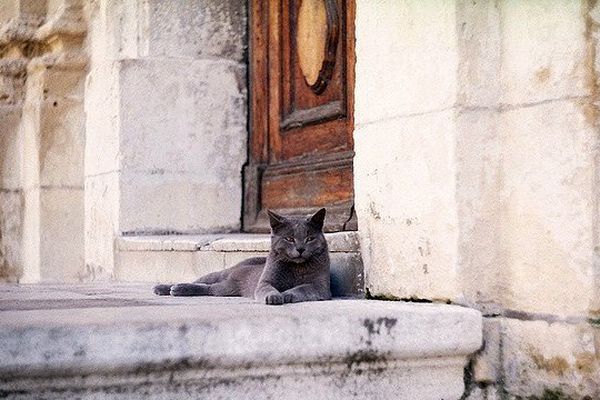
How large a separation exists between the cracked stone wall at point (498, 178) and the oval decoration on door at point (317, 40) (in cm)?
122

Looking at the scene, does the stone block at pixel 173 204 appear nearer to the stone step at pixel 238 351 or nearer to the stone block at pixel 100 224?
the stone block at pixel 100 224

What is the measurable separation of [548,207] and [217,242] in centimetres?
220

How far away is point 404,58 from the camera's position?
358cm

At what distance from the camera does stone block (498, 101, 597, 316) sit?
9.92 feet

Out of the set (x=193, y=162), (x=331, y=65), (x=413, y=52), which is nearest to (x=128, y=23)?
(x=193, y=162)

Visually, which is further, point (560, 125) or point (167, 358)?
point (560, 125)

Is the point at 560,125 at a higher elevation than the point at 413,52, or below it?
below

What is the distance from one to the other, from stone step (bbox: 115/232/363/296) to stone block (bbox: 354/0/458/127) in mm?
696

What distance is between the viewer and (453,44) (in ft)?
10.9

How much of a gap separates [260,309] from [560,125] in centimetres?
97

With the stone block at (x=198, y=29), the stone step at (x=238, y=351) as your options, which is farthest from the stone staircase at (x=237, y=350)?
the stone block at (x=198, y=29)

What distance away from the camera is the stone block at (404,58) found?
336cm

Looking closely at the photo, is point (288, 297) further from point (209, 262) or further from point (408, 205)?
point (209, 262)

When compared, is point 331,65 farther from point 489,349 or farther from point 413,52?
point 489,349
